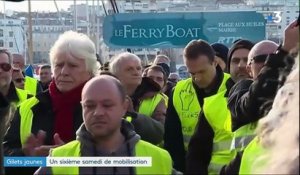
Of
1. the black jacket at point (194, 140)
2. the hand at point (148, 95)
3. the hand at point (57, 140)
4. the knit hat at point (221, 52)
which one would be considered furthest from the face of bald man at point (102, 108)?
the knit hat at point (221, 52)

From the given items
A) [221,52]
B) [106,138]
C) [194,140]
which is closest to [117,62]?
[194,140]

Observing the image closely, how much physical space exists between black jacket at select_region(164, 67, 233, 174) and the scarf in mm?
689

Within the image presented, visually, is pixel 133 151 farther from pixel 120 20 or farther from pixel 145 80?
pixel 120 20

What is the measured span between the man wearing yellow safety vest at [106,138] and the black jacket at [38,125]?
74cm

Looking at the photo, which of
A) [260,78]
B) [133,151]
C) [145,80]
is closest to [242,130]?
[260,78]

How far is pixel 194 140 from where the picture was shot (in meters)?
3.89

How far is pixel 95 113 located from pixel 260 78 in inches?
31.6

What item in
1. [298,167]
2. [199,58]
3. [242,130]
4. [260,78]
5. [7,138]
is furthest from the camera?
[199,58]

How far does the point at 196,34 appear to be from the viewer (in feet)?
43.1

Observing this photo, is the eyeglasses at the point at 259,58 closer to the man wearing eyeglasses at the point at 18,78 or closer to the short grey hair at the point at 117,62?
the short grey hair at the point at 117,62

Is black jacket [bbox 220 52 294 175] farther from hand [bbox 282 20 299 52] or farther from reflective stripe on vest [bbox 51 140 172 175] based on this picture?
reflective stripe on vest [bbox 51 140 172 175]

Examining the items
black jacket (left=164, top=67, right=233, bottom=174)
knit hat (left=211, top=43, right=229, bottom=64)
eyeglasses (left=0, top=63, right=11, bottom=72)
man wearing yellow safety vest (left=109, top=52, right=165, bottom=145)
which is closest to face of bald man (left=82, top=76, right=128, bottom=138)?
black jacket (left=164, top=67, right=233, bottom=174)

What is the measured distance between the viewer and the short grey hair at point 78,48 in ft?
12.9

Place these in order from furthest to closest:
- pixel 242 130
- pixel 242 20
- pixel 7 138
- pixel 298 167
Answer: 1. pixel 242 20
2. pixel 7 138
3. pixel 242 130
4. pixel 298 167
